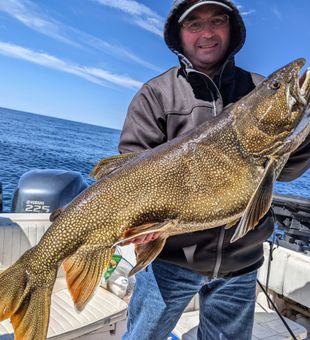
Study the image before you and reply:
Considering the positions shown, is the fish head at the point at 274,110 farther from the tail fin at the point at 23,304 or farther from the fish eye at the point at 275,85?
the tail fin at the point at 23,304

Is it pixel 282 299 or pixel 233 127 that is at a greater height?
pixel 233 127

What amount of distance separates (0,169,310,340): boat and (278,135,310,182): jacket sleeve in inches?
63.2

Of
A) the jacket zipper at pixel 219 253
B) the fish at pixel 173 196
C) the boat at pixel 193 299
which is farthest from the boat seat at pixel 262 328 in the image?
the fish at pixel 173 196

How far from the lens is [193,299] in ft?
16.4

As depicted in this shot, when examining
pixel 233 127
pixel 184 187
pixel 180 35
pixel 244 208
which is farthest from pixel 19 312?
pixel 180 35

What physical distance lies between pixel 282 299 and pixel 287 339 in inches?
46.8

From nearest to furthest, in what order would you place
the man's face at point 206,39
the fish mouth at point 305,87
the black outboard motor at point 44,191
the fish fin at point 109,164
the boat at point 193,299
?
the fish mouth at point 305,87
the fish fin at point 109,164
the man's face at point 206,39
the boat at point 193,299
the black outboard motor at point 44,191

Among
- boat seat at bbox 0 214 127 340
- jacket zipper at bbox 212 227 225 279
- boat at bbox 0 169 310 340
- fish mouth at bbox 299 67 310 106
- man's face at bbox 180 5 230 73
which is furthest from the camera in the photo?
boat at bbox 0 169 310 340

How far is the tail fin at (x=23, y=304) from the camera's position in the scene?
2.33m

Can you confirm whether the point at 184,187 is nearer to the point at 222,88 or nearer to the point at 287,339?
the point at 222,88

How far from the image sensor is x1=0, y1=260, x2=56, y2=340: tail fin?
2.33 m

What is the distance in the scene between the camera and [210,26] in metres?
2.93

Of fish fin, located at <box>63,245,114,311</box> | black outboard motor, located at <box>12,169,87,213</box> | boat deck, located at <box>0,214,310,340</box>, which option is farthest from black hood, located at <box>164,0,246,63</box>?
black outboard motor, located at <box>12,169,87,213</box>

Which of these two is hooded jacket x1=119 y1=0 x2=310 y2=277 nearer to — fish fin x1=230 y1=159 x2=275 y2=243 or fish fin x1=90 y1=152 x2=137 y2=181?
fish fin x1=90 y1=152 x2=137 y2=181
